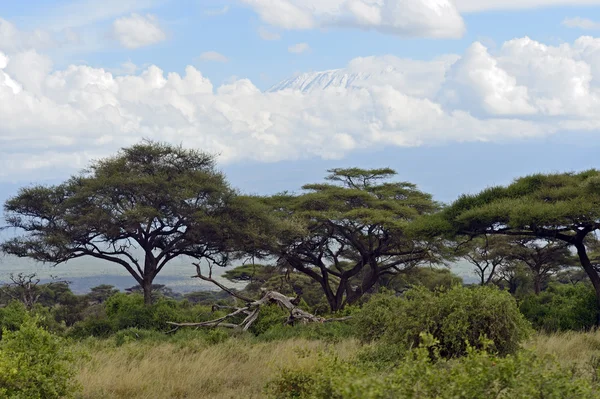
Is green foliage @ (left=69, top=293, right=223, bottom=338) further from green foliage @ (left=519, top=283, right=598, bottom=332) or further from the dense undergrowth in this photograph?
green foliage @ (left=519, top=283, right=598, bottom=332)

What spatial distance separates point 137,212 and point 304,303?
6742mm

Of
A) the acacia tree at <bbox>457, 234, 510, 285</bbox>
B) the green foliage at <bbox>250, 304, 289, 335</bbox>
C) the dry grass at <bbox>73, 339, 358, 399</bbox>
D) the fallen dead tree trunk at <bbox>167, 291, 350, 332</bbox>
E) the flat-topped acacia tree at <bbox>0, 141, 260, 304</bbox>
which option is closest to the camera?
the dry grass at <bbox>73, 339, 358, 399</bbox>

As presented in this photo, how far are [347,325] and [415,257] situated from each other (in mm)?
15229

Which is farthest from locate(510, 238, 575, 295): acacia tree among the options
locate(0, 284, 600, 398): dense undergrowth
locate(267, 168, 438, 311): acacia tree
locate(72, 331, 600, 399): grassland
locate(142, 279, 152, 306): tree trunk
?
locate(72, 331, 600, 399): grassland

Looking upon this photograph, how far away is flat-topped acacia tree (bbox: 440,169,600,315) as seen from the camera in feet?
58.9

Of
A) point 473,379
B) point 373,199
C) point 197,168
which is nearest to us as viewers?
point 473,379

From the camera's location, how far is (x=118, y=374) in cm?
994

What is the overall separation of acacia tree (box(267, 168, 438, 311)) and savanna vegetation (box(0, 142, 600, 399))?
0.31 feet

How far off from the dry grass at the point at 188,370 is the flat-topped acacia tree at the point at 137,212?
1323cm

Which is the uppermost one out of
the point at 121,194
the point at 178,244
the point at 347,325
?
the point at 121,194

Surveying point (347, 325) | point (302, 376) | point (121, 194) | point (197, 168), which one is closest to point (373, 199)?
point (197, 168)

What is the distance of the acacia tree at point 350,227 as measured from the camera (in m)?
28.5

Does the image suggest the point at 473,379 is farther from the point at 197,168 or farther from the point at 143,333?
the point at 197,168

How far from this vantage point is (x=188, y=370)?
10.5 m
